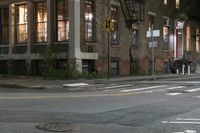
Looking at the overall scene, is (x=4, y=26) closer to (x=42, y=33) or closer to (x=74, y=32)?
(x=42, y=33)

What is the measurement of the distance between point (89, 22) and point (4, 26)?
22.8 feet

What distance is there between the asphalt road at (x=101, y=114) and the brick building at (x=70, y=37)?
44.4 feet

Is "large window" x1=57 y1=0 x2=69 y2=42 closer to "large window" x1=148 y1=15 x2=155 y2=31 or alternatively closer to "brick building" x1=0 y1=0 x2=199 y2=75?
"brick building" x1=0 y1=0 x2=199 y2=75

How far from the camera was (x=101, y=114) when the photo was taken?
1288cm

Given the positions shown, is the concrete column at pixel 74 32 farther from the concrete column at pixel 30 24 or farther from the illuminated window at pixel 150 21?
the illuminated window at pixel 150 21

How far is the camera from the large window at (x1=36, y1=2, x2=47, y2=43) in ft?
107

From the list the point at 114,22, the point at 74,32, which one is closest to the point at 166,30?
the point at 114,22

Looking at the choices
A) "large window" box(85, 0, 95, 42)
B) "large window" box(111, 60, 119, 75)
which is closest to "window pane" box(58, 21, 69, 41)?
"large window" box(85, 0, 95, 42)

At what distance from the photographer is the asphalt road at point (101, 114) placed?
35.0 ft

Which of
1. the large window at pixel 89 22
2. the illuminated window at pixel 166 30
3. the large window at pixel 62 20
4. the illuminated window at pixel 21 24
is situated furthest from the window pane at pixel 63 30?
the illuminated window at pixel 166 30

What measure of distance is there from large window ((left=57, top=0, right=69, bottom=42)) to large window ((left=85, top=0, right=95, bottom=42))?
1.41m

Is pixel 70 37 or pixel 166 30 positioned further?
pixel 166 30

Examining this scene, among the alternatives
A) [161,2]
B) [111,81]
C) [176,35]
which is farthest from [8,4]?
[176,35]

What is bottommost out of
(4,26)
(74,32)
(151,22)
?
(74,32)
